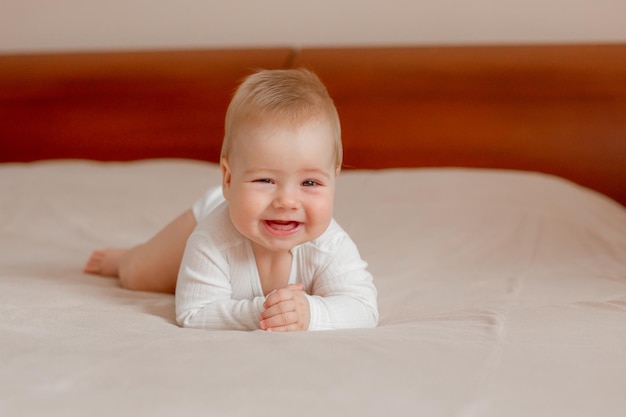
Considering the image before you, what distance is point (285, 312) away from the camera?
1.16 metres

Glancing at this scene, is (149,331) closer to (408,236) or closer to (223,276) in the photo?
(223,276)

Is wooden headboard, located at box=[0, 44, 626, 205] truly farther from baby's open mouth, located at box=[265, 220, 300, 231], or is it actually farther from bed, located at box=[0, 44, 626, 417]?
baby's open mouth, located at box=[265, 220, 300, 231]

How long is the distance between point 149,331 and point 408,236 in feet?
2.38

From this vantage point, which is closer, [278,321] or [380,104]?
[278,321]

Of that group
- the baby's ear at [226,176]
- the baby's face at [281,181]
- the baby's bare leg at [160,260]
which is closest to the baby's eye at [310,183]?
the baby's face at [281,181]

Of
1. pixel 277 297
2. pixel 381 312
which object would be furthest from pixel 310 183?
pixel 381 312

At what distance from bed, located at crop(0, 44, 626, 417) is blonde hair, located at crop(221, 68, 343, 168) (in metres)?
0.28

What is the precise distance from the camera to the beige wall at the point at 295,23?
234 centimetres

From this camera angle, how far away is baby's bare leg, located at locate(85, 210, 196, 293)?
4.76ft

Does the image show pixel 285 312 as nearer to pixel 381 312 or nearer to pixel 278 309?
pixel 278 309

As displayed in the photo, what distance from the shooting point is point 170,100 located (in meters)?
2.40

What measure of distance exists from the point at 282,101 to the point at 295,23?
1.37 metres

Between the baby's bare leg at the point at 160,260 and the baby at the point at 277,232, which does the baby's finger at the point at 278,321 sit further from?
the baby's bare leg at the point at 160,260

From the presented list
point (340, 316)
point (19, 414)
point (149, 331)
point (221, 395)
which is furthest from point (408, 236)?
point (19, 414)
